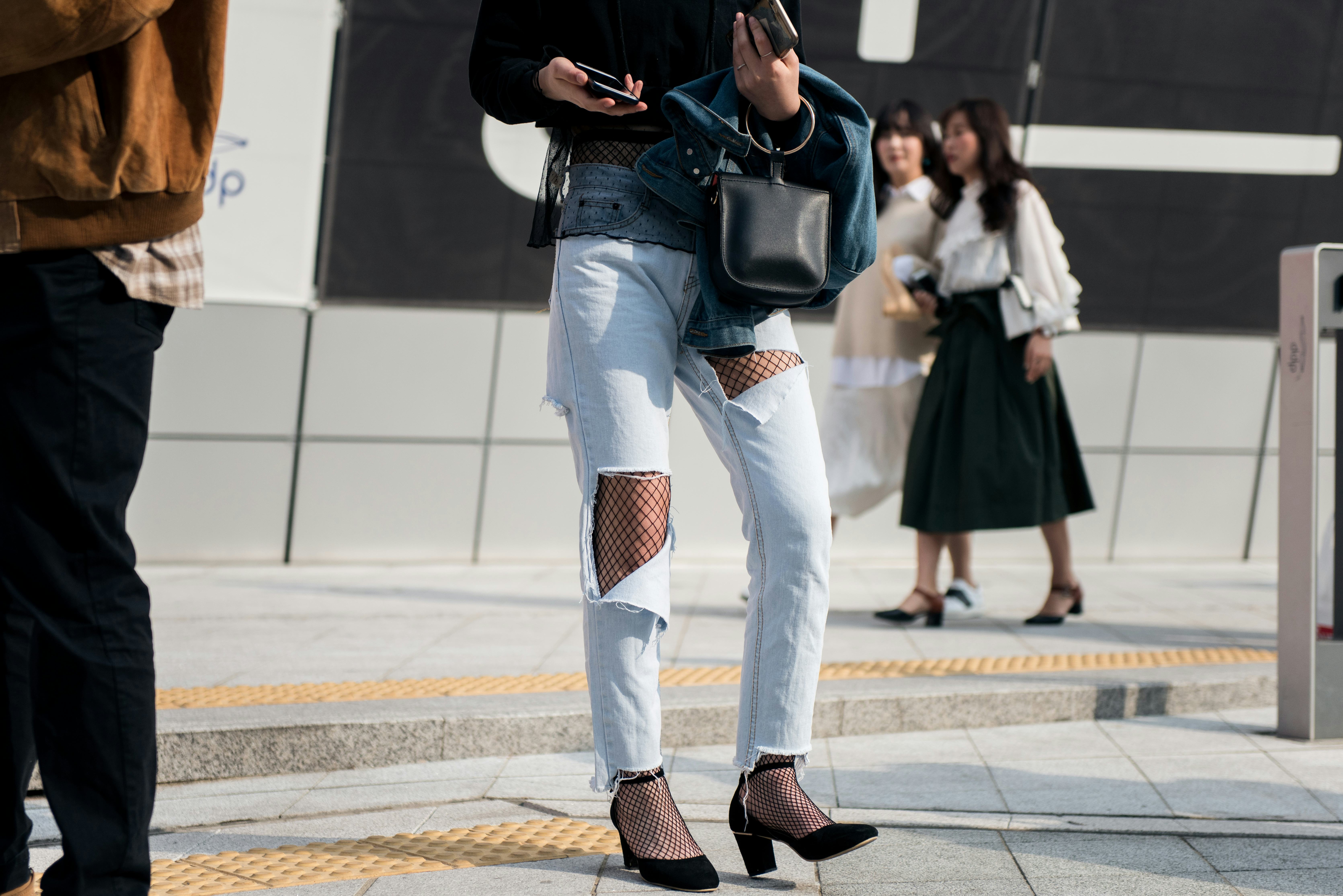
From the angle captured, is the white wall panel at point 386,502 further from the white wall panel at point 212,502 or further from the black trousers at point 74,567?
the black trousers at point 74,567

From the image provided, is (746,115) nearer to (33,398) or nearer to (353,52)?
(33,398)

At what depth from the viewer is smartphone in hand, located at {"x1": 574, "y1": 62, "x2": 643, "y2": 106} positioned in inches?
75.4

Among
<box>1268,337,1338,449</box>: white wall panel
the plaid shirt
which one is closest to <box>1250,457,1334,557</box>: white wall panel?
<box>1268,337,1338,449</box>: white wall panel

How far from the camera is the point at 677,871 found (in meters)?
1.99

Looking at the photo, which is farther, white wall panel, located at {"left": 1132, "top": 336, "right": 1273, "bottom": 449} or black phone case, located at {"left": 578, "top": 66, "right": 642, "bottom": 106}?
white wall panel, located at {"left": 1132, "top": 336, "right": 1273, "bottom": 449}

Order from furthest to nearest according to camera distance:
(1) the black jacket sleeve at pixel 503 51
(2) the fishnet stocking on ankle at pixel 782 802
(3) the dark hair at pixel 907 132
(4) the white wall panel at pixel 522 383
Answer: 1. (4) the white wall panel at pixel 522 383
2. (3) the dark hair at pixel 907 132
3. (1) the black jacket sleeve at pixel 503 51
4. (2) the fishnet stocking on ankle at pixel 782 802

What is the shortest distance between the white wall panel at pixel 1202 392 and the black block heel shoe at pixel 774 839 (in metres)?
5.43

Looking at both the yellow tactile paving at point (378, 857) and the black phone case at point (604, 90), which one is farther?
the yellow tactile paving at point (378, 857)

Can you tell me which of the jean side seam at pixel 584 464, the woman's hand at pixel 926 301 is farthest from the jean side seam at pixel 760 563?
the woman's hand at pixel 926 301

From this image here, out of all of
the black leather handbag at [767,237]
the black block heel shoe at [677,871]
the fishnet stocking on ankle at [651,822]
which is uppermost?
the black leather handbag at [767,237]

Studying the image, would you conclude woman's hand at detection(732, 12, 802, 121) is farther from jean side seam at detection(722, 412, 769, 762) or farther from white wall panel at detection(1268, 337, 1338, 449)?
white wall panel at detection(1268, 337, 1338, 449)

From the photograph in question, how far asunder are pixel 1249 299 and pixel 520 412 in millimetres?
4095

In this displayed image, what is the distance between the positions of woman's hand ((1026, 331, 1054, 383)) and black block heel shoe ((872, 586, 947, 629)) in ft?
2.87

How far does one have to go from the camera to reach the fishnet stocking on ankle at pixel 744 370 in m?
2.07
